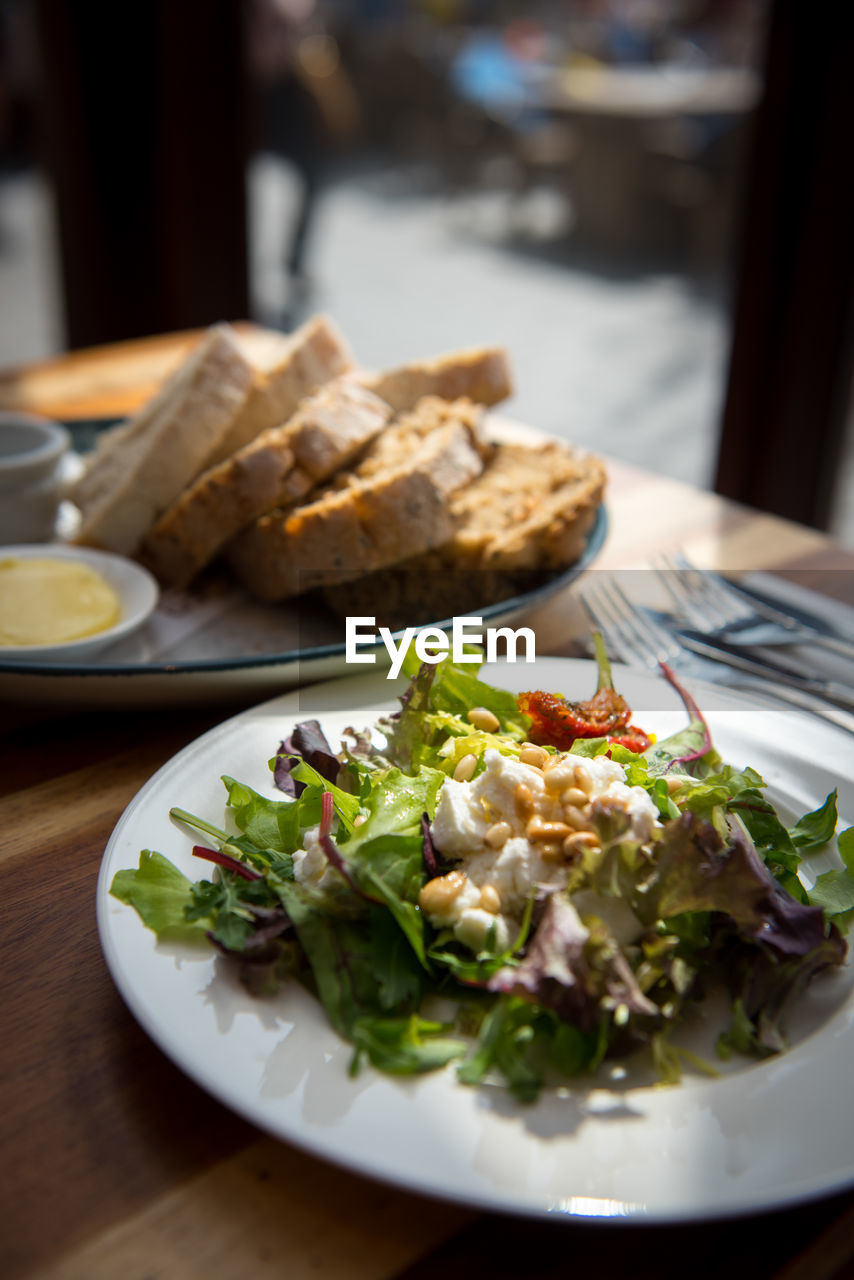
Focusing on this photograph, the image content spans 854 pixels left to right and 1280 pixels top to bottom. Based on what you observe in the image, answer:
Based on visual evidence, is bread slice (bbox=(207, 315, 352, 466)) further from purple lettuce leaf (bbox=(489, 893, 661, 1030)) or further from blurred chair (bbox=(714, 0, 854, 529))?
blurred chair (bbox=(714, 0, 854, 529))

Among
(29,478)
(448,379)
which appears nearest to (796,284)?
(448,379)

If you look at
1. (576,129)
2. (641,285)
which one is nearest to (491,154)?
(576,129)

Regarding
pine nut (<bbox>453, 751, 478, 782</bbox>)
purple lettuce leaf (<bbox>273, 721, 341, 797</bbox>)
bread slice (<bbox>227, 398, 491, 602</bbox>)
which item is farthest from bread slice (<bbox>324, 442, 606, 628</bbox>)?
pine nut (<bbox>453, 751, 478, 782</bbox>)

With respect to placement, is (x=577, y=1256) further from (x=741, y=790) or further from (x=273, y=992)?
(x=741, y=790)

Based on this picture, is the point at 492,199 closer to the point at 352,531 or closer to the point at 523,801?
the point at 352,531

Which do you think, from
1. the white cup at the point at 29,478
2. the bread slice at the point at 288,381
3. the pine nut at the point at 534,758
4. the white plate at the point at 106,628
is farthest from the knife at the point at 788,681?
the white cup at the point at 29,478

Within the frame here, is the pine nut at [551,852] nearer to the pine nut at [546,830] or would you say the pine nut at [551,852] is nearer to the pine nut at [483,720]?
the pine nut at [546,830]
